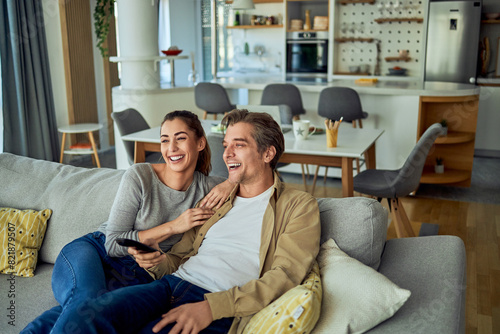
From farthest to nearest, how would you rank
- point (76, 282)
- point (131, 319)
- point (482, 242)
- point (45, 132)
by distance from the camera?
point (45, 132) → point (482, 242) → point (76, 282) → point (131, 319)

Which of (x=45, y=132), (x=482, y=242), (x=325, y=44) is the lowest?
(x=482, y=242)

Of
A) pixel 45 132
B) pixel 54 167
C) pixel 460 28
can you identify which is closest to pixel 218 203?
pixel 54 167

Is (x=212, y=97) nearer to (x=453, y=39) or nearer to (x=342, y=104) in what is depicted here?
(x=342, y=104)

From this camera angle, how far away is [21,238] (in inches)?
81.7

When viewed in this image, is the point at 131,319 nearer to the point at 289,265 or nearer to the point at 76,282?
the point at 76,282

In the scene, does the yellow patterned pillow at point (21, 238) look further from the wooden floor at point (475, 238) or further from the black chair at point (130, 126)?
the wooden floor at point (475, 238)

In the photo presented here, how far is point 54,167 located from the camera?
2.36m

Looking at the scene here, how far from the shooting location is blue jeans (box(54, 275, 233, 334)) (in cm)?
140

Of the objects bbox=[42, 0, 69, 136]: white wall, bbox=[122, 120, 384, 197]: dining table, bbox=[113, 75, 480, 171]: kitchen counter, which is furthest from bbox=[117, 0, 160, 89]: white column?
bbox=[122, 120, 384, 197]: dining table

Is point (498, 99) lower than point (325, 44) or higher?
lower

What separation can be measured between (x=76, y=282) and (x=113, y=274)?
0.61 ft

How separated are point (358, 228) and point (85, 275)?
92 centimetres

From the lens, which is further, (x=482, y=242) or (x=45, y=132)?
(x=45, y=132)

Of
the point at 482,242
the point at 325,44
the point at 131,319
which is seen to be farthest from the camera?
the point at 325,44
